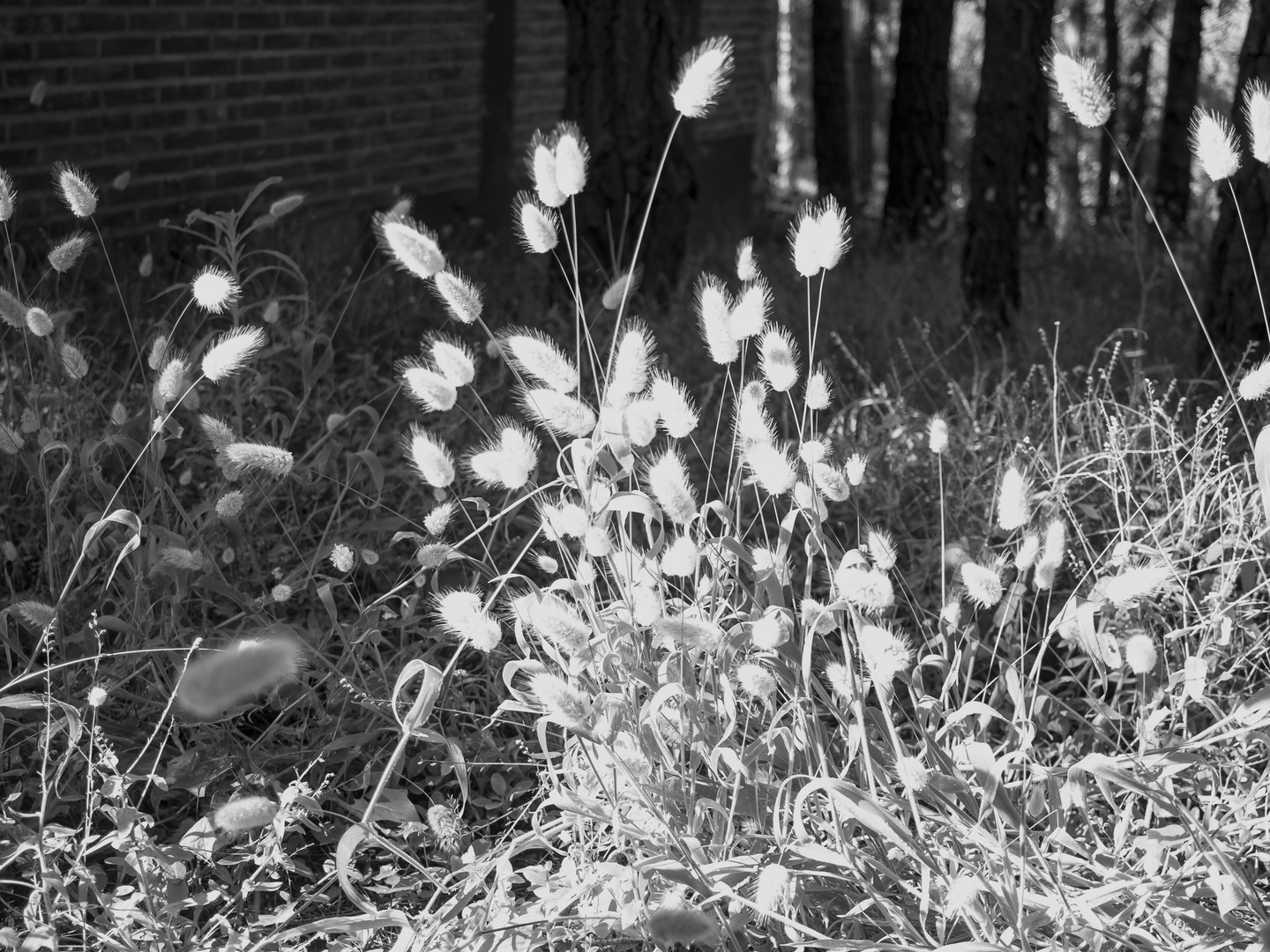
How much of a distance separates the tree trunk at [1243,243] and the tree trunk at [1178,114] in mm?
5349

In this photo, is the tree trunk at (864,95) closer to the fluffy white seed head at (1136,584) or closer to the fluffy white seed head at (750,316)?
the fluffy white seed head at (750,316)

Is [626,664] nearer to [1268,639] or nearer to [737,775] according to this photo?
[737,775]

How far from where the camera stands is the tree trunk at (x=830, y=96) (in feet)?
31.3

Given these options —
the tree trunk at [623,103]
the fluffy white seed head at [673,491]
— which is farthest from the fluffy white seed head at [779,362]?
the tree trunk at [623,103]

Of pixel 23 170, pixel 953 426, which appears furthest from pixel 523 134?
pixel 953 426

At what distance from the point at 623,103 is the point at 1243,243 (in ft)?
7.02

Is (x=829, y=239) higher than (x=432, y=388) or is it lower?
higher

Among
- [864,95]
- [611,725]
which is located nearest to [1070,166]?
[864,95]

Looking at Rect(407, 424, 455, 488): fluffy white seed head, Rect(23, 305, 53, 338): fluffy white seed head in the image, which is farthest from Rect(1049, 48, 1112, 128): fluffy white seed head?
Rect(23, 305, 53, 338): fluffy white seed head

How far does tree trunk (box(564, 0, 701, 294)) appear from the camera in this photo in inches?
185

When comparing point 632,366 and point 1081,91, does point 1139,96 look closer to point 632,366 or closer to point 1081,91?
point 1081,91

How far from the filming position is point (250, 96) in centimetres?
570

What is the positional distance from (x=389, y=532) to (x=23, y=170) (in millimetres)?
2808

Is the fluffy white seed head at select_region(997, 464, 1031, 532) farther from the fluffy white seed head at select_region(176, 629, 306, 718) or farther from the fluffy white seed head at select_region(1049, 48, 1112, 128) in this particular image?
the fluffy white seed head at select_region(176, 629, 306, 718)
